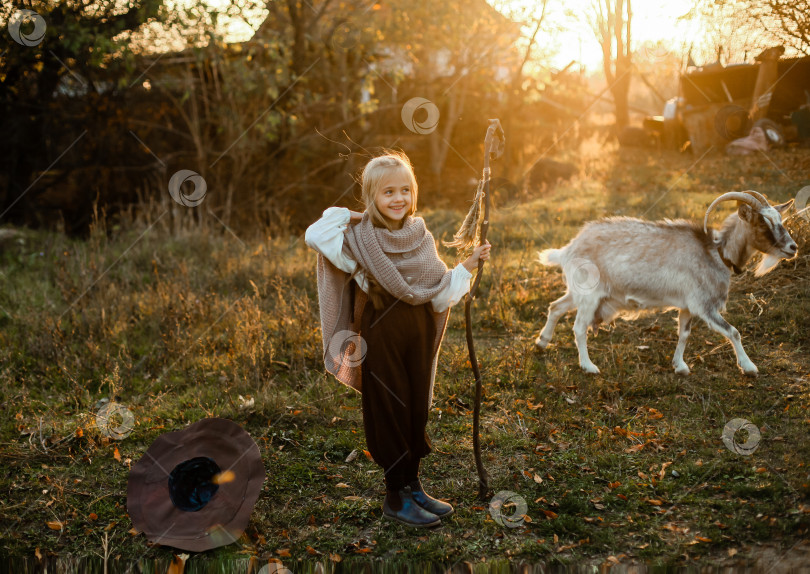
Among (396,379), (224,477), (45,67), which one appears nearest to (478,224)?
(396,379)

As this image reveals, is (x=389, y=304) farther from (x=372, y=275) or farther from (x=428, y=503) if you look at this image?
(x=428, y=503)

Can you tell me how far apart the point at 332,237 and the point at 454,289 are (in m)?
0.73

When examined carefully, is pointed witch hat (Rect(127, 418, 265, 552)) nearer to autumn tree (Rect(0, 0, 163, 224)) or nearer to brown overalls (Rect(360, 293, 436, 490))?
brown overalls (Rect(360, 293, 436, 490))

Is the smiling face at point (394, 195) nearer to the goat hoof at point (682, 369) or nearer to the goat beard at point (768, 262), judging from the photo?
the goat hoof at point (682, 369)

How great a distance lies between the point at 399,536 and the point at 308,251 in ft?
→ 23.8

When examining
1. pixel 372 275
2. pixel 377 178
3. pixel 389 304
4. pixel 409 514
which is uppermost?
pixel 377 178

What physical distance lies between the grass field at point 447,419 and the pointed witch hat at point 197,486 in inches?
6.4

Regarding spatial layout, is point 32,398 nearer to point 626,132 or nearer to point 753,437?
point 753,437

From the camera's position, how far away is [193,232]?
11.3 meters

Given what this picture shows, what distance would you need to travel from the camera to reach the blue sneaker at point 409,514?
3748 millimetres

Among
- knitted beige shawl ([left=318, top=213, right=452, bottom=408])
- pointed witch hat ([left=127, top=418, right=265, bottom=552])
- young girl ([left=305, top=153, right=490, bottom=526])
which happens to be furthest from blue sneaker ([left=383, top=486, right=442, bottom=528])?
pointed witch hat ([left=127, top=418, right=265, bottom=552])

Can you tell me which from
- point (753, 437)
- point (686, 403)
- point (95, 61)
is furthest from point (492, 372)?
point (95, 61)

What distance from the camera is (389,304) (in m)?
3.55

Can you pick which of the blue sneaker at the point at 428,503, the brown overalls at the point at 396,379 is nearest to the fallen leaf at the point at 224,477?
the brown overalls at the point at 396,379
